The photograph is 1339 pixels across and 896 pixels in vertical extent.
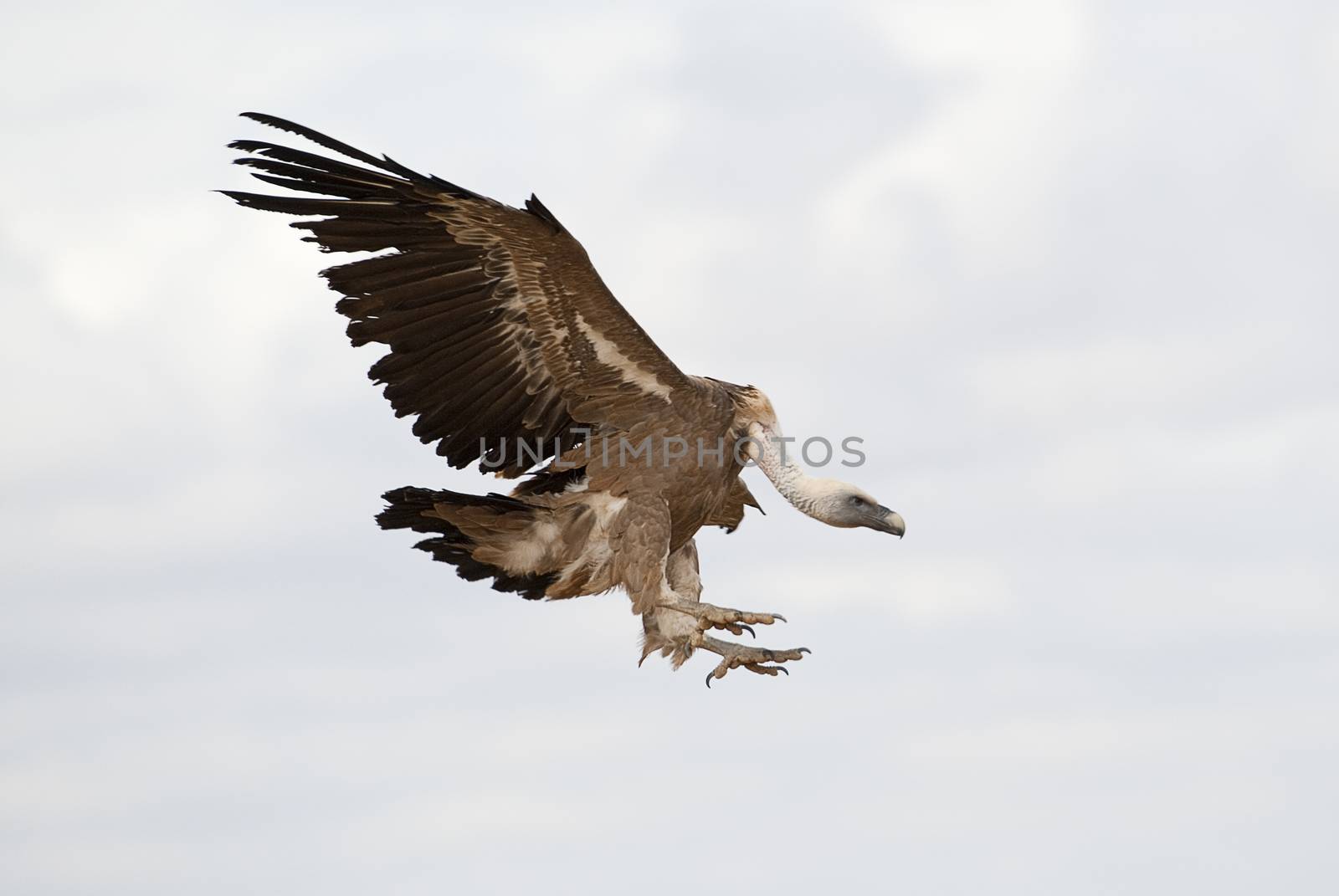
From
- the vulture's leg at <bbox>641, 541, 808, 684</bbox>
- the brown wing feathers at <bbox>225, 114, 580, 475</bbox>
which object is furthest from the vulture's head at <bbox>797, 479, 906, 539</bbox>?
the brown wing feathers at <bbox>225, 114, 580, 475</bbox>

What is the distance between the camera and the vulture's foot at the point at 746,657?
442 inches

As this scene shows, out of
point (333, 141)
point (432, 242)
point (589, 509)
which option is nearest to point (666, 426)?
point (589, 509)

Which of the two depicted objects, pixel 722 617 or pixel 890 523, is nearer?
pixel 722 617

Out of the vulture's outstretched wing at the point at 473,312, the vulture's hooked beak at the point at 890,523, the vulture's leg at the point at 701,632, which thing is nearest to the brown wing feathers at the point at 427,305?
the vulture's outstretched wing at the point at 473,312

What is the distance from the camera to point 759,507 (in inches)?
508

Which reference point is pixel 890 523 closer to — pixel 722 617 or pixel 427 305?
pixel 722 617

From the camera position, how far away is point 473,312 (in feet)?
36.3

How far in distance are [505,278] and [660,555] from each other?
5.75 ft

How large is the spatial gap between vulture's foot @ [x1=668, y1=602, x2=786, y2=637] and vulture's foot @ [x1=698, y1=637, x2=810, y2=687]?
1.07 ft

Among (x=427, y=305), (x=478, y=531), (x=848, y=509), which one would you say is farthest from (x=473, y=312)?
(x=848, y=509)

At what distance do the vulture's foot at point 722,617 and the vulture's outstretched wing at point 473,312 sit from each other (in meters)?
1.15

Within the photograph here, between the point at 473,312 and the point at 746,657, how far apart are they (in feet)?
8.10

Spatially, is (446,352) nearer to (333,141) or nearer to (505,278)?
(505,278)

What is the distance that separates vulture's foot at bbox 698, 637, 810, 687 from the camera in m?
11.2
